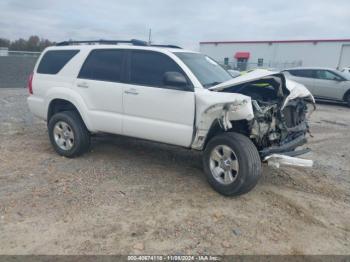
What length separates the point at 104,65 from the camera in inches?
212

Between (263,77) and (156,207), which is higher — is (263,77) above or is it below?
above

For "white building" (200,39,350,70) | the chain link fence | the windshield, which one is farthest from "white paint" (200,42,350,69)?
the windshield

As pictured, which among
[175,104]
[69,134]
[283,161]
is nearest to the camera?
[283,161]

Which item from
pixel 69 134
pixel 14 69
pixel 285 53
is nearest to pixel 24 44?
pixel 14 69

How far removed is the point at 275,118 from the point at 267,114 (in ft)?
0.50

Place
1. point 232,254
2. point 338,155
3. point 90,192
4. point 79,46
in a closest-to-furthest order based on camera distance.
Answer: point 232,254, point 90,192, point 79,46, point 338,155

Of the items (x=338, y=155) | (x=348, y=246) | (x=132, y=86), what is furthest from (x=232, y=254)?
(x=338, y=155)

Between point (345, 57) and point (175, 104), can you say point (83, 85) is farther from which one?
point (345, 57)

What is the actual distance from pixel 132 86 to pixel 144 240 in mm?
2395

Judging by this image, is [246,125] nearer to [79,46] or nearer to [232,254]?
[232,254]

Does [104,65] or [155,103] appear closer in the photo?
[155,103]

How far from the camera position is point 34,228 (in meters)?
3.51

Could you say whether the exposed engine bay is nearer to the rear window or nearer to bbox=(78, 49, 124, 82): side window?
bbox=(78, 49, 124, 82): side window

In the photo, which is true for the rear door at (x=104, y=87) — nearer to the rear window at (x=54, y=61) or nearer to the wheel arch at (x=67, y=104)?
the wheel arch at (x=67, y=104)
